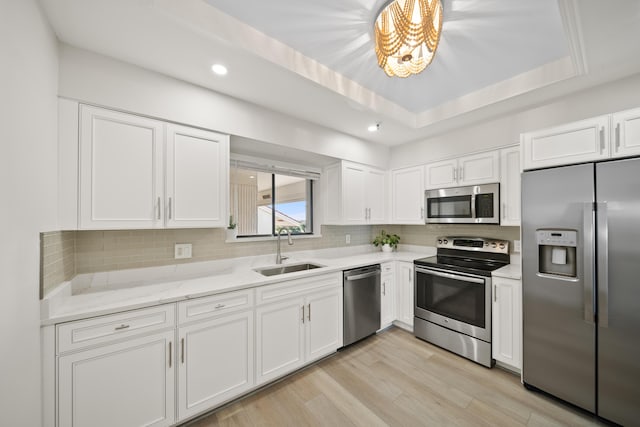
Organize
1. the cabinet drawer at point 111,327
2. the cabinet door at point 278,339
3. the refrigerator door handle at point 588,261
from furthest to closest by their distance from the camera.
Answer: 1. the cabinet door at point 278,339
2. the refrigerator door handle at point 588,261
3. the cabinet drawer at point 111,327

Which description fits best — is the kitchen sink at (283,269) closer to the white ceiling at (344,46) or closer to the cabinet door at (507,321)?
the white ceiling at (344,46)

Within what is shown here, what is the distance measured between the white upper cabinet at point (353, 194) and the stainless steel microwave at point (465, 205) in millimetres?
667

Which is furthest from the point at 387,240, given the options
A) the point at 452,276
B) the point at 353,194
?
the point at 452,276

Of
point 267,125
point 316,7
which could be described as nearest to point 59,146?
point 267,125

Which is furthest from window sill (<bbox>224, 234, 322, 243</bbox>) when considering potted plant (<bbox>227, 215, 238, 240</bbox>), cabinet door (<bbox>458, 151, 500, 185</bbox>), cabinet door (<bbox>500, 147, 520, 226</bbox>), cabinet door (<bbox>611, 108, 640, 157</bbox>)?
cabinet door (<bbox>611, 108, 640, 157</bbox>)

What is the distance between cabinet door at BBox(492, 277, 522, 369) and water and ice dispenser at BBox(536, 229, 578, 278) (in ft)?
0.98

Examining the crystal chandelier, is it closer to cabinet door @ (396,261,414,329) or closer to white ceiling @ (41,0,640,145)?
white ceiling @ (41,0,640,145)

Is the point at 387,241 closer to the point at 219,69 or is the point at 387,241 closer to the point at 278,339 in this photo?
the point at 278,339

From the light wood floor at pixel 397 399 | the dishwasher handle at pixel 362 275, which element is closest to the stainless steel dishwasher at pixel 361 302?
the dishwasher handle at pixel 362 275

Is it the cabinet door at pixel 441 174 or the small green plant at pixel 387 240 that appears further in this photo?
the small green plant at pixel 387 240

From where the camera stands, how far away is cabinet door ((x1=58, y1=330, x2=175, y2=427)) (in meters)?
1.29

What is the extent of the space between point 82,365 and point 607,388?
3.28 metres

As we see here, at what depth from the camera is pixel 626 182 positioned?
157 centimetres

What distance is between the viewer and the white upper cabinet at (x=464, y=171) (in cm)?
258
